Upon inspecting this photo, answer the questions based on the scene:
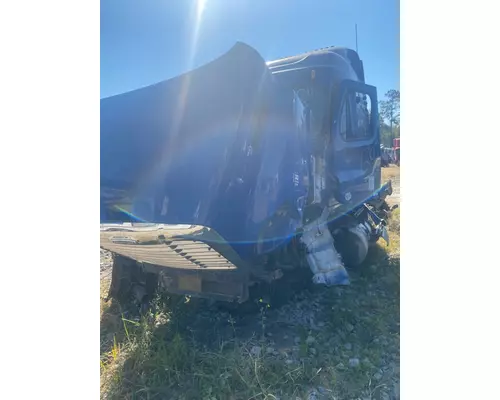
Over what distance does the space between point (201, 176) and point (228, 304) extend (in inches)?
30.7

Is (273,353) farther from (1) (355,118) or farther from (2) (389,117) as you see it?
(1) (355,118)

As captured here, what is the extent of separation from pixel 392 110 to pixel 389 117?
68 millimetres

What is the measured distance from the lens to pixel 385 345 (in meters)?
1.32

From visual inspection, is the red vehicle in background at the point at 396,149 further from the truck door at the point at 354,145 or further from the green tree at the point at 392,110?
the truck door at the point at 354,145

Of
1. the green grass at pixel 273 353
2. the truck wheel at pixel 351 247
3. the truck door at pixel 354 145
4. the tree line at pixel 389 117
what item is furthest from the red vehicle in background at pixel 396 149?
the truck wheel at pixel 351 247

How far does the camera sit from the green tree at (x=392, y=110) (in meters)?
1.24

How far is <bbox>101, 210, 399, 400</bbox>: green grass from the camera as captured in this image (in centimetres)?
130

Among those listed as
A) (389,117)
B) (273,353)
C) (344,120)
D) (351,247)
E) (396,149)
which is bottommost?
(273,353)

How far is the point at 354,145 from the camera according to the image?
184 cm

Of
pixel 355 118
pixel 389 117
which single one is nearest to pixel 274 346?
pixel 389 117
